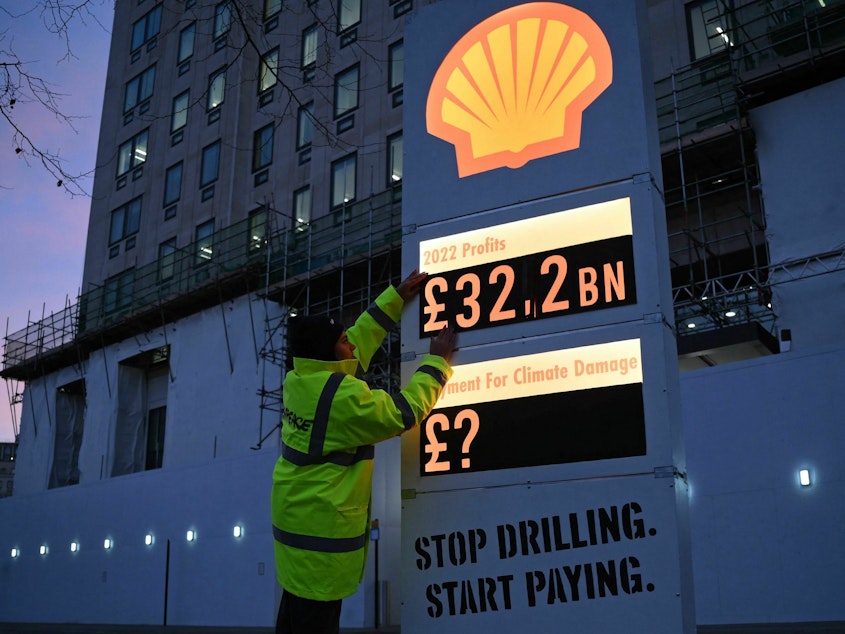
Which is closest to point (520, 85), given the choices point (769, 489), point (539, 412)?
point (539, 412)

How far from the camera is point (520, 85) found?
535 cm

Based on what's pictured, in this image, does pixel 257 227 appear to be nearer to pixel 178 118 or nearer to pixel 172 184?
pixel 172 184

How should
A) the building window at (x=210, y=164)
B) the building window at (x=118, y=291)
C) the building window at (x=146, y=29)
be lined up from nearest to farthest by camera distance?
the building window at (x=210, y=164)
the building window at (x=118, y=291)
the building window at (x=146, y=29)

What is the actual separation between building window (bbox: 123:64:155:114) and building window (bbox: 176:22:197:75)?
183 cm

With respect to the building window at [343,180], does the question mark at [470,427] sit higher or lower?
lower

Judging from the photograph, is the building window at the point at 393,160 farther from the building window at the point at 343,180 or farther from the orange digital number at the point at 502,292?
the orange digital number at the point at 502,292

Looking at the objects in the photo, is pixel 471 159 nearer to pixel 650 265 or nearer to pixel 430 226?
pixel 430 226

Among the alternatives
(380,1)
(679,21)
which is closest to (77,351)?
(380,1)

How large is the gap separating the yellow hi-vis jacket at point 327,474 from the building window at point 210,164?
26.3 meters

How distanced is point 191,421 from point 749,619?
59.7 feet

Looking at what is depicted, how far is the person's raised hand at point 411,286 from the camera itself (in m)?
5.31

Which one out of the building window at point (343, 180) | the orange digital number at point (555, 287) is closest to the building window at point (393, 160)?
the building window at point (343, 180)

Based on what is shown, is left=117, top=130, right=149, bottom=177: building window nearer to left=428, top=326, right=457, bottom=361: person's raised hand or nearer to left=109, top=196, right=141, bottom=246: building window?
left=109, top=196, right=141, bottom=246: building window

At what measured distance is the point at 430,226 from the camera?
5.54 meters
